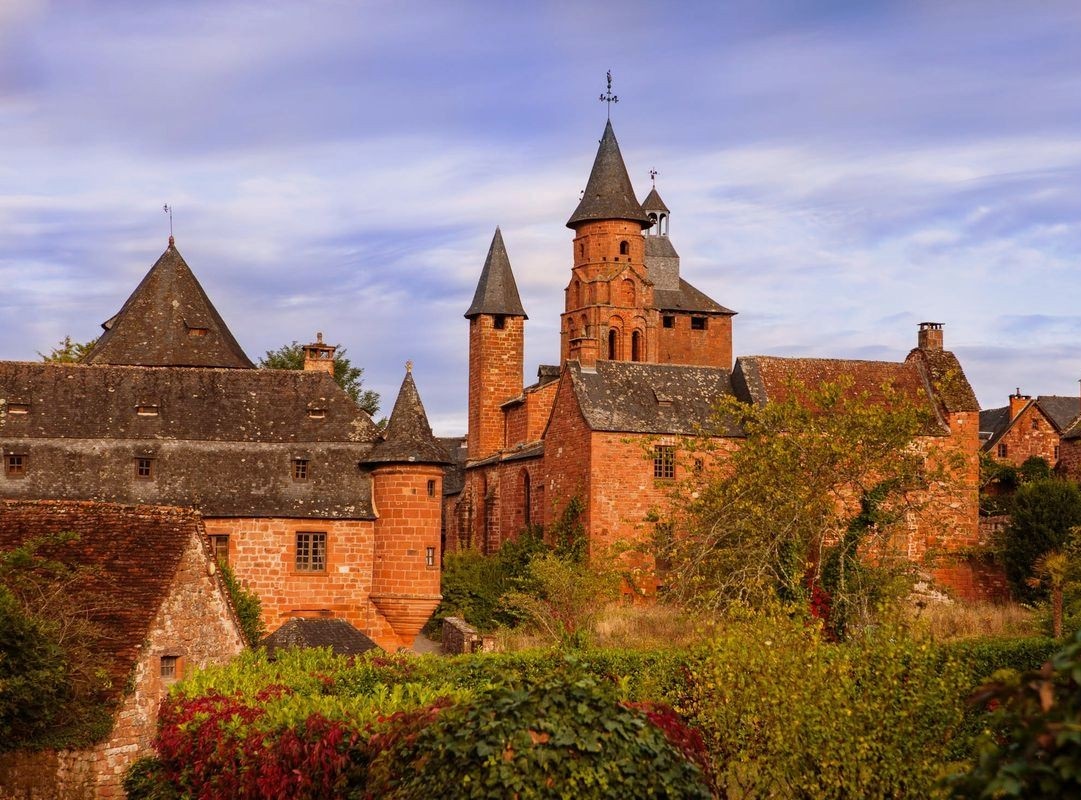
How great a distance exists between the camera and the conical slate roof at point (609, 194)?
214ft

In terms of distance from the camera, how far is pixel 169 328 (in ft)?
163

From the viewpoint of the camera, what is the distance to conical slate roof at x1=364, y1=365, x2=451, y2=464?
42281 millimetres

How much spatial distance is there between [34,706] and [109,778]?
1.86m

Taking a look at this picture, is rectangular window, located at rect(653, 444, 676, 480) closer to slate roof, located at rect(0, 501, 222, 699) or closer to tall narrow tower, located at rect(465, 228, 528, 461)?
tall narrow tower, located at rect(465, 228, 528, 461)

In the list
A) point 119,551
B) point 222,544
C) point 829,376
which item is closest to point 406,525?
point 222,544

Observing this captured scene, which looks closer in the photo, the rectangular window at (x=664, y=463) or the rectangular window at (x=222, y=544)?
the rectangular window at (x=222, y=544)

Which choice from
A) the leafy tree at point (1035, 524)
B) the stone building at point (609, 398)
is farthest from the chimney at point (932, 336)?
the leafy tree at point (1035, 524)

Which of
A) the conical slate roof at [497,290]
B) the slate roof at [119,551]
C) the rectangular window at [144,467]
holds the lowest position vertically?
the slate roof at [119,551]

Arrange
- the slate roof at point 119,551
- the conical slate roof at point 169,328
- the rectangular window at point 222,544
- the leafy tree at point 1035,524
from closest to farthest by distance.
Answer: the slate roof at point 119,551 → the rectangular window at point 222,544 → the leafy tree at point 1035,524 → the conical slate roof at point 169,328

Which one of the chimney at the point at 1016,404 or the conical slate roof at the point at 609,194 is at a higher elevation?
the conical slate roof at the point at 609,194

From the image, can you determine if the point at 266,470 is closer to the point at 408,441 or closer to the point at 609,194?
the point at 408,441

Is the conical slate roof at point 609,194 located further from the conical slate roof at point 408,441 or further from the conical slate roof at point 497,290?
the conical slate roof at point 408,441

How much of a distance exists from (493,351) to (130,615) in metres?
34.4

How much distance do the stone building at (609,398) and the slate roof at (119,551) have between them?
17591mm
